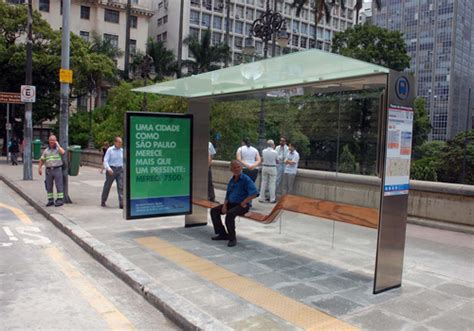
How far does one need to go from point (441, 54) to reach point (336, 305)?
385 feet

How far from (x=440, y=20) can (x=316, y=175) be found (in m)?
111

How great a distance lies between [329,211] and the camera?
21.7ft

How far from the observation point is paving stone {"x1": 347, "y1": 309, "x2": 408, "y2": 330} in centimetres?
423

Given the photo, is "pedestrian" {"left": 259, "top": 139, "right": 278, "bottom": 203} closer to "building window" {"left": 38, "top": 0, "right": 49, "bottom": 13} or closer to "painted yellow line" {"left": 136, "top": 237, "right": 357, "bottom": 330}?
"painted yellow line" {"left": 136, "top": 237, "right": 357, "bottom": 330}

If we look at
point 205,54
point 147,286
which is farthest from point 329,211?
point 205,54

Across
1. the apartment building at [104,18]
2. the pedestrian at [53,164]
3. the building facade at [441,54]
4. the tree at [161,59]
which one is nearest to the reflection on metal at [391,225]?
the pedestrian at [53,164]

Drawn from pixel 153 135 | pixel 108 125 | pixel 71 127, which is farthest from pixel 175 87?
pixel 71 127

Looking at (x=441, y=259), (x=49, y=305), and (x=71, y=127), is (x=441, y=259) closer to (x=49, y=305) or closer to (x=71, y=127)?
(x=49, y=305)

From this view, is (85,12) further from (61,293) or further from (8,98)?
(61,293)

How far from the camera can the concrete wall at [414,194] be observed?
8891 mm

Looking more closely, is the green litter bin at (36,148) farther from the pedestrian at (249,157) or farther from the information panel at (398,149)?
the information panel at (398,149)

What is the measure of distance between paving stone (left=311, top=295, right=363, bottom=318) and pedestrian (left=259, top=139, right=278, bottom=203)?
777 cm

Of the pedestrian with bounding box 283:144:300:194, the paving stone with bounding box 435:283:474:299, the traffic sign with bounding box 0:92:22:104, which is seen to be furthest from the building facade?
the paving stone with bounding box 435:283:474:299

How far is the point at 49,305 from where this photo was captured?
4.80 m
